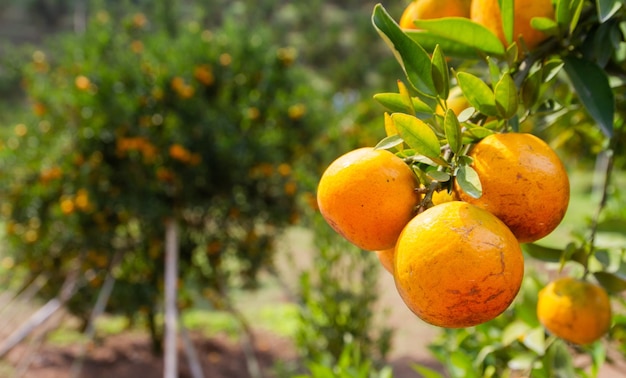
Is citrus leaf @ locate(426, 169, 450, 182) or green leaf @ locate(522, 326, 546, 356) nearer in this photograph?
citrus leaf @ locate(426, 169, 450, 182)

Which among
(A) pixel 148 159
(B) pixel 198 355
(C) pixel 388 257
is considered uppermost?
(C) pixel 388 257

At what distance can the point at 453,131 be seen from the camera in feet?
1.21

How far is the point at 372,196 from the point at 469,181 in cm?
7

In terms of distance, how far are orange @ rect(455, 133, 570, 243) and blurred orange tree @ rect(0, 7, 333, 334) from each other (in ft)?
5.77

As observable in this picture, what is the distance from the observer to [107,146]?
215 cm

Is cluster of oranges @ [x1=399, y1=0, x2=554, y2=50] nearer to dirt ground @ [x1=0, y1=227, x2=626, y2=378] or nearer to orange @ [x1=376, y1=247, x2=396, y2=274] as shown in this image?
orange @ [x1=376, y1=247, x2=396, y2=274]

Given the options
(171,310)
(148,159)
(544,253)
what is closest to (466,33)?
(544,253)

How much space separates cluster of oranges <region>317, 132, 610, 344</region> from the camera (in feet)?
1.12

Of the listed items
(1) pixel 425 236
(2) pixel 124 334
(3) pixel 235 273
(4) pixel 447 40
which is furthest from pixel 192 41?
(1) pixel 425 236

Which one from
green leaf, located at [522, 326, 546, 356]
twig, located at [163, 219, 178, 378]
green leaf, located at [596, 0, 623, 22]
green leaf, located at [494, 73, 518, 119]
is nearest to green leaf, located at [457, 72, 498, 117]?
green leaf, located at [494, 73, 518, 119]

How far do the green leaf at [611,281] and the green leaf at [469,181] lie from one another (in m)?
0.34

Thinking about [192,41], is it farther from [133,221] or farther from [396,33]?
[396,33]

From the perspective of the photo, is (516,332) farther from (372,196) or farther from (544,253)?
(372,196)

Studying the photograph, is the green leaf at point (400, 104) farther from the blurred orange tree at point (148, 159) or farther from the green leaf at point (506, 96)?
the blurred orange tree at point (148, 159)
